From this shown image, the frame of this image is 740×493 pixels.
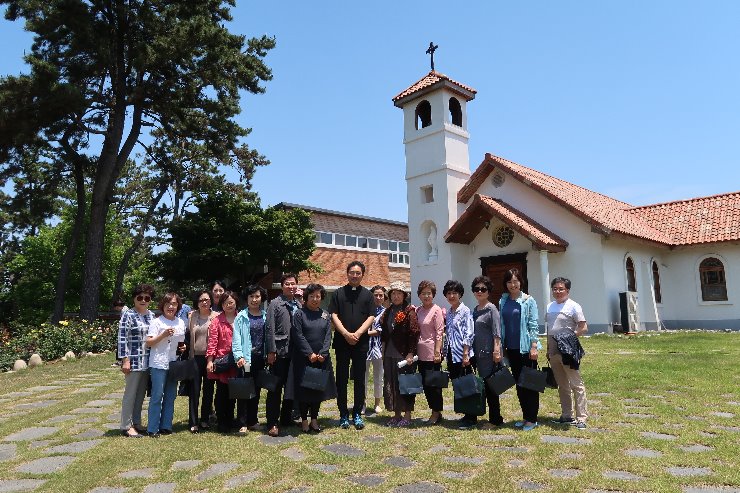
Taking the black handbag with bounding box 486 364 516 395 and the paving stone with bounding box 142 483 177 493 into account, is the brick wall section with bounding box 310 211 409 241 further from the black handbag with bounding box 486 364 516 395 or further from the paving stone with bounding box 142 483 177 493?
the paving stone with bounding box 142 483 177 493

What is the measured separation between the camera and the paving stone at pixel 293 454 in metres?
4.80

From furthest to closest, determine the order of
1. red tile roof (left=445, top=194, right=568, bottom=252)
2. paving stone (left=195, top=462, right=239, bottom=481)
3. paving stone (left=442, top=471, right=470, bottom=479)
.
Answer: red tile roof (left=445, top=194, right=568, bottom=252), paving stone (left=195, top=462, right=239, bottom=481), paving stone (left=442, top=471, right=470, bottom=479)

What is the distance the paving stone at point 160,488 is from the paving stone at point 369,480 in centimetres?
135

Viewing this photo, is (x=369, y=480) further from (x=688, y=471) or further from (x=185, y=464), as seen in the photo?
(x=688, y=471)

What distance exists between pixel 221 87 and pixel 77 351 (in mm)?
11216

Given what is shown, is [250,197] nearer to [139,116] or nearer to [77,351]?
[139,116]

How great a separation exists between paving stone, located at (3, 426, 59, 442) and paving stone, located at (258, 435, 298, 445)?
2486mm

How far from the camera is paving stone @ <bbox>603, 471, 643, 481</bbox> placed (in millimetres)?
4004

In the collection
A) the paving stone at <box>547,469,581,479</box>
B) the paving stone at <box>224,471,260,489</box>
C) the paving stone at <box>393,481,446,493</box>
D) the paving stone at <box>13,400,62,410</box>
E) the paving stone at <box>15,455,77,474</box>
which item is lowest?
the paving stone at <box>547,469,581,479</box>

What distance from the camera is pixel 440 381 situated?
5988mm

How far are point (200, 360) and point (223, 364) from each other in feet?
1.28

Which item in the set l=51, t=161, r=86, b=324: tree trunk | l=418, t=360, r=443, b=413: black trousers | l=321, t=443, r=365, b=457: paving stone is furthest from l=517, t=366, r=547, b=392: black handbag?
l=51, t=161, r=86, b=324: tree trunk

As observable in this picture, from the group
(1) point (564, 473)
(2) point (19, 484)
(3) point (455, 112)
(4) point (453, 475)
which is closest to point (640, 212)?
(3) point (455, 112)

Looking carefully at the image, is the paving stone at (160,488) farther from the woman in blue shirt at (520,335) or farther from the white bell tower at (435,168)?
the white bell tower at (435,168)
